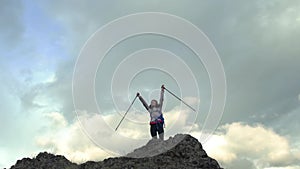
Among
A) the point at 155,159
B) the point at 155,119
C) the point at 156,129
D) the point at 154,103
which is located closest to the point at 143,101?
the point at 154,103

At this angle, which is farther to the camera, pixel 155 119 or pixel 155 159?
pixel 155 119

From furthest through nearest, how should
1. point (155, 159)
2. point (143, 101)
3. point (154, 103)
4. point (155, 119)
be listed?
point (143, 101) < point (154, 103) < point (155, 119) < point (155, 159)

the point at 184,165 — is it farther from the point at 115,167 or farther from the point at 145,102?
the point at 145,102

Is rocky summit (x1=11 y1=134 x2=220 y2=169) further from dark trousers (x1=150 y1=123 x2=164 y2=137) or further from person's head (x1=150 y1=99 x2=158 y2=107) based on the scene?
person's head (x1=150 y1=99 x2=158 y2=107)

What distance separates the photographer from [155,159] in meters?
23.1

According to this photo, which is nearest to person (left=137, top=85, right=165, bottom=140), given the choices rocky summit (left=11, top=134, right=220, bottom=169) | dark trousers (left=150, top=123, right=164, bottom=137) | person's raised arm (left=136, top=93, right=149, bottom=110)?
dark trousers (left=150, top=123, right=164, bottom=137)

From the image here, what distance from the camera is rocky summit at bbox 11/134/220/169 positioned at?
22531 mm

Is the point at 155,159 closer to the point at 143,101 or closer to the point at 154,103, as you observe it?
the point at 154,103

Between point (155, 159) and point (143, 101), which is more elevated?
point (143, 101)

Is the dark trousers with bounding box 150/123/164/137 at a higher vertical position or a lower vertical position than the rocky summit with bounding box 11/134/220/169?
higher

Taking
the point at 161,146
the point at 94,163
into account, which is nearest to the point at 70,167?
the point at 94,163

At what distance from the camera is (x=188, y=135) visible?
25359 mm

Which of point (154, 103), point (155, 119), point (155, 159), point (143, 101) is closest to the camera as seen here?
point (155, 159)

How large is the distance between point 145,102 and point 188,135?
350 centimetres
